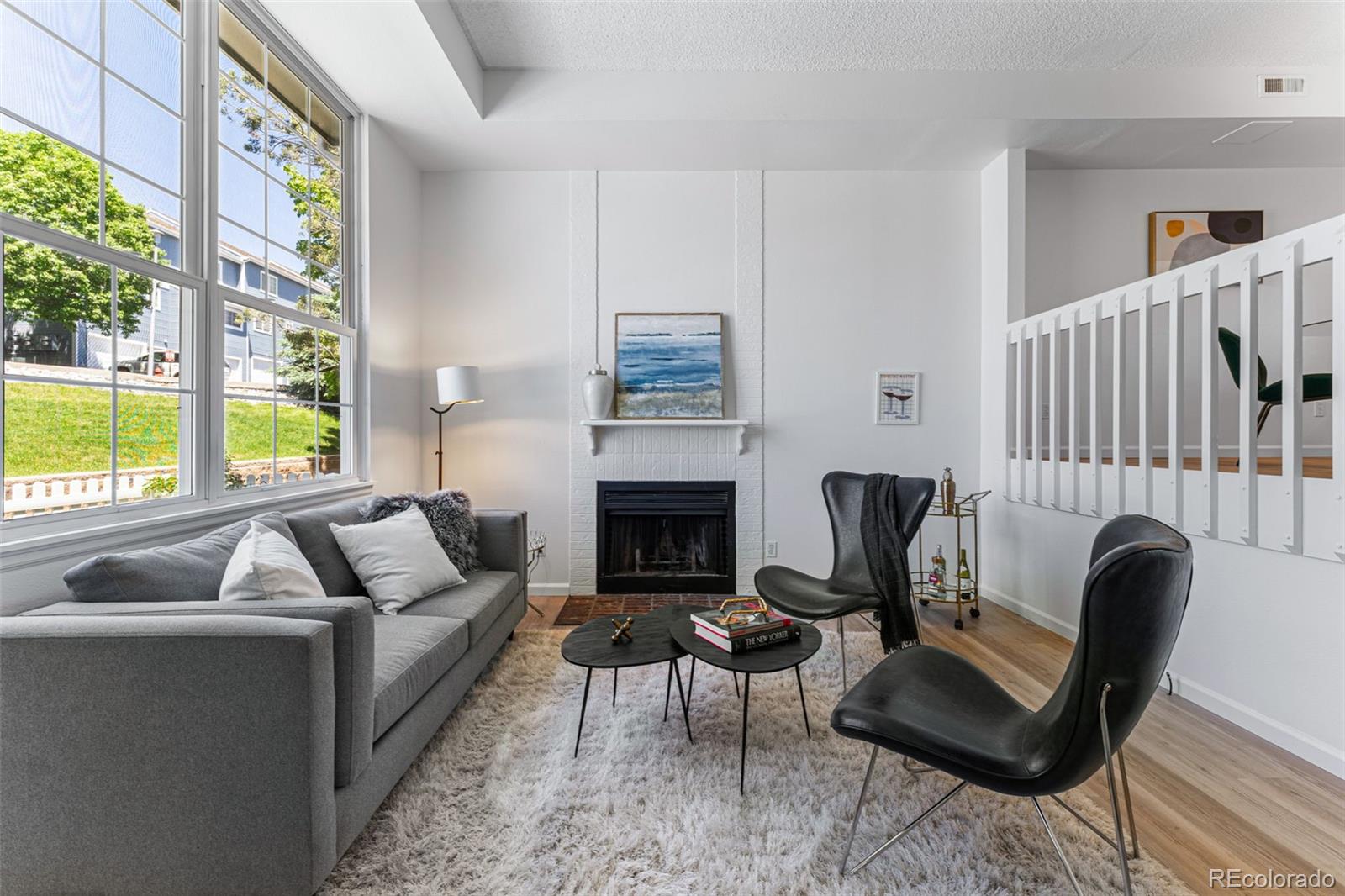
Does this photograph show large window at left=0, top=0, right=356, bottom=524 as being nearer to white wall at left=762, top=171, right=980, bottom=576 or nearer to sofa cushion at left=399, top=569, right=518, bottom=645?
sofa cushion at left=399, top=569, right=518, bottom=645

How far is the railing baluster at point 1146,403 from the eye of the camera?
250 centimetres

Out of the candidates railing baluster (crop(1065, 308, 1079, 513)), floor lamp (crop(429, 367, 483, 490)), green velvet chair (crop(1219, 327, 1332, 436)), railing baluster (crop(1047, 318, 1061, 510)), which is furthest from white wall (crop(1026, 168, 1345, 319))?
floor lamp (crop(429, 367, 483, 490))

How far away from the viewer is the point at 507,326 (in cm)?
389

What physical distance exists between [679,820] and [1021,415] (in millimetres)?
3058

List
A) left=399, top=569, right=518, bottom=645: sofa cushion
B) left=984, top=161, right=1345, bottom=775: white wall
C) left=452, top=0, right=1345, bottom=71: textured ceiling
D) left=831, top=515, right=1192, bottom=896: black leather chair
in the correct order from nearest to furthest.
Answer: left=831, top=515, right=1192, bottom=896: black leather chair < left=984, top=161, right=1345, bottom=775: white wall < left=399, top=569, right=518, bottom=645: sofa cushion < left=452, top=0, right=1345, bottom=71: textured ceiling

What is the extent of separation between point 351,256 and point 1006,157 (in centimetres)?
407

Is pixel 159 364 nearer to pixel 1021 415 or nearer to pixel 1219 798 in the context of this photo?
pixel 1219 798

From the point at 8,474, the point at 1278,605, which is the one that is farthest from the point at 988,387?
the point at 8,474

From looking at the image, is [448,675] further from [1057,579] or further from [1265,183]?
[1265,183]

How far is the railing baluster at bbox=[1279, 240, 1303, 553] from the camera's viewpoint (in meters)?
1.93

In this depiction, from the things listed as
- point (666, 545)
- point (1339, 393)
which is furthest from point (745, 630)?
point (666, 545)

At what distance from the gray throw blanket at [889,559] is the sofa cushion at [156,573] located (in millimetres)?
2451

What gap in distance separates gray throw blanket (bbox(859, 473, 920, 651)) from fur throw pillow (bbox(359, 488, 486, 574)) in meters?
1.91

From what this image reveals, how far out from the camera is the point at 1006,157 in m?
3.63
